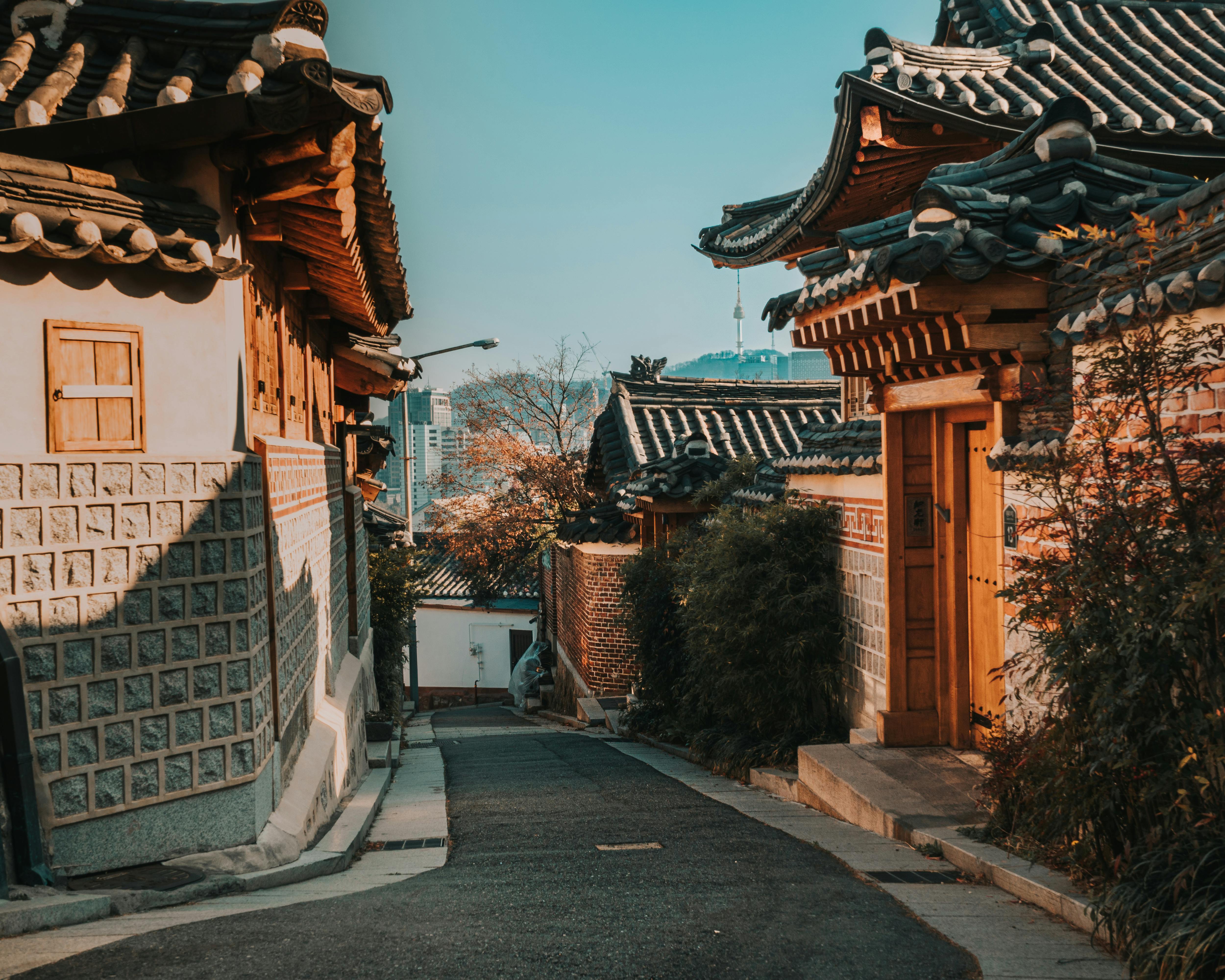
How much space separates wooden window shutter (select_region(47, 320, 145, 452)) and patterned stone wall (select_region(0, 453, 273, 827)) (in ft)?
0.41

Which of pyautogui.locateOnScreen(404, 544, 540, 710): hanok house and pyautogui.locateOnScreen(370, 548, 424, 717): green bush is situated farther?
pyautogui.locateOnScreen(404, 544, 540, 710): hanok house

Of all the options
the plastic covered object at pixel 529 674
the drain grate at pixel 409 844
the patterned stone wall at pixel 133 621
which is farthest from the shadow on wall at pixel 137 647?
the plastic covered object at pixel 529 674

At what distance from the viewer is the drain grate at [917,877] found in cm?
507

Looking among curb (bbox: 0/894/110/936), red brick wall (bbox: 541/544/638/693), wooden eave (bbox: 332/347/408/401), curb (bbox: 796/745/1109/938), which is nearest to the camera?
curb (bbox: 0/894/110/936)

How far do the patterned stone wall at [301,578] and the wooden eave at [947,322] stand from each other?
3969 mm

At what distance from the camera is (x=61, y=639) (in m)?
4.63

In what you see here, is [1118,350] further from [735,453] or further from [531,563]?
[531,563]

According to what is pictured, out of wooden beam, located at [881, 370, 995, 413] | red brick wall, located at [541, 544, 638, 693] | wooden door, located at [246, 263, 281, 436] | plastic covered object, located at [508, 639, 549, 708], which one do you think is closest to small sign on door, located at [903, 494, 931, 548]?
wooden beam, located at [881, 370, 995, 413]

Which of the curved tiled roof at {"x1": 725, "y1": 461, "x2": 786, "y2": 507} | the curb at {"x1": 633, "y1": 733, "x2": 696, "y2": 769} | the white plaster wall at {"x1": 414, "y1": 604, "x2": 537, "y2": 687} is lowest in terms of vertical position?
the white plaster wall at {"x1": 414, "y1": 604, "x2": 537, "y2": 687}

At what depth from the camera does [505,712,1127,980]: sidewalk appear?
3.66 m

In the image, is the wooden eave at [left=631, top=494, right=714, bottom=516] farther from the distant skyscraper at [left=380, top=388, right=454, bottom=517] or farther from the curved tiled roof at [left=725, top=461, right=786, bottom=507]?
the distant skyscraper at [left=380, top=388, right=454, bottom=517]

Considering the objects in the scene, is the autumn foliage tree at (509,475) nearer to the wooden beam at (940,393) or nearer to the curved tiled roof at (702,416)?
the curved tiled roof at (702,416)

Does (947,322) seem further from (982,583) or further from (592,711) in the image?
(592,711)

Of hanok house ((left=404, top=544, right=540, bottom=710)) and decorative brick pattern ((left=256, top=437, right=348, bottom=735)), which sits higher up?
decorative brick pattern ((left=256, top=437, right=348, bottom=735))
